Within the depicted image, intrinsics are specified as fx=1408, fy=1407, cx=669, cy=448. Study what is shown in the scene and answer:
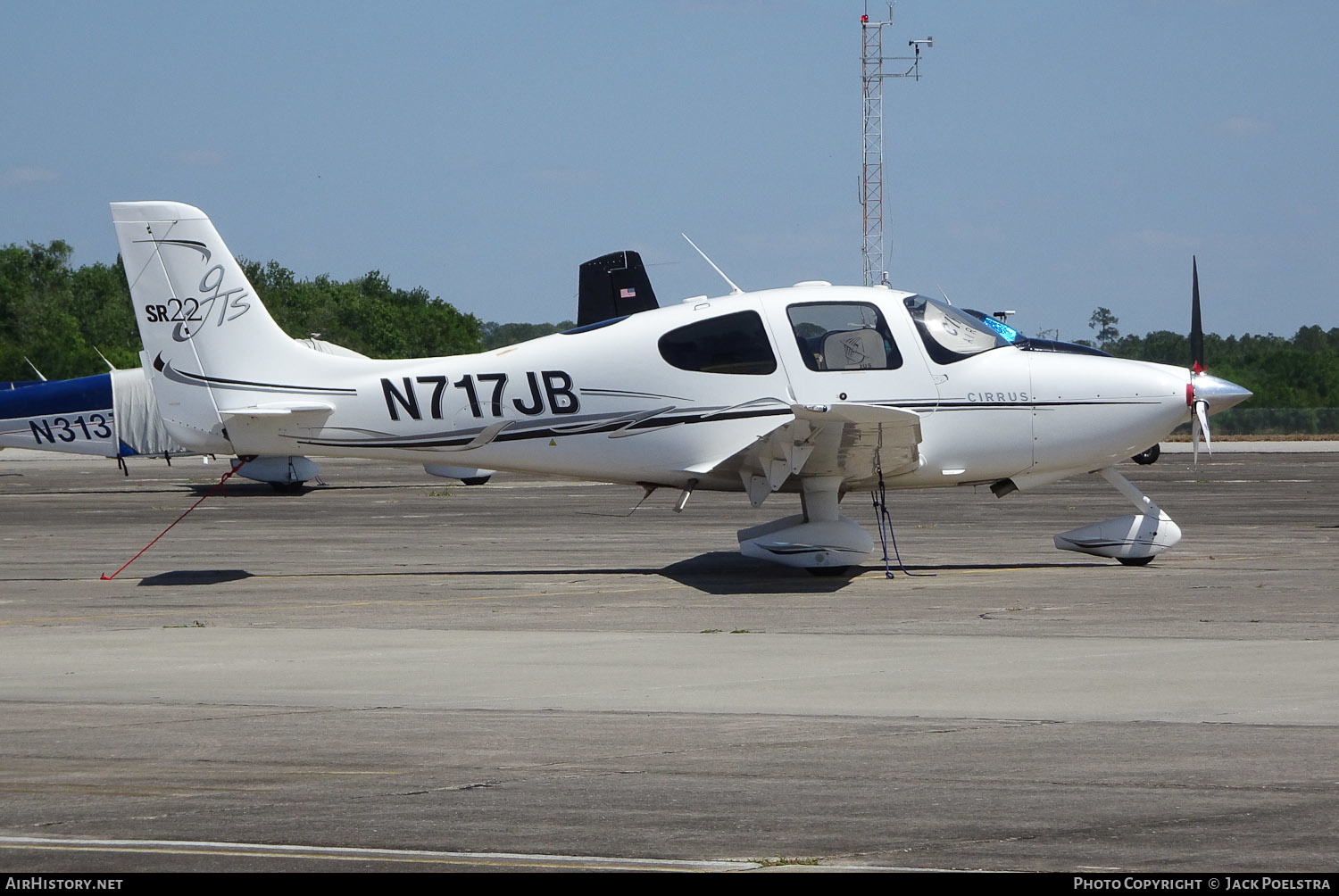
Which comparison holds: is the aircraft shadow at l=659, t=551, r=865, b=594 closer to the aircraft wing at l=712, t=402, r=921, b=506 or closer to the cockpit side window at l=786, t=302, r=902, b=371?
the aircraft wing at l=712, t=402, r=921, b=506

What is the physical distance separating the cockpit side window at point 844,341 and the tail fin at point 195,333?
16.0ft

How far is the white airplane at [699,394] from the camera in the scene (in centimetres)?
1380

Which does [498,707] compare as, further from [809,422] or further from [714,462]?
[714,462]

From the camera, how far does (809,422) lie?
12.8 meters

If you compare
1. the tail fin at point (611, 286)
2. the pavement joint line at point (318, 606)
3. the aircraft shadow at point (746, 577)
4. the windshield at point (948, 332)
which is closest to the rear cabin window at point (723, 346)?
the windshield at point (948, 332)

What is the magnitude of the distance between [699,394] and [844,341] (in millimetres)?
1523

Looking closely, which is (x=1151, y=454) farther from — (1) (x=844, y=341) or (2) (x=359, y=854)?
(2) (x=359, y=854)

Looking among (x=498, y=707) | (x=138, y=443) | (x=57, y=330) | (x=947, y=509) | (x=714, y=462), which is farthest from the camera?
(x=57, y=330)

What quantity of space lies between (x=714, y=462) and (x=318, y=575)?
15.3 ft

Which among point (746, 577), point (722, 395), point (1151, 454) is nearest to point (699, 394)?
point (722, 395)

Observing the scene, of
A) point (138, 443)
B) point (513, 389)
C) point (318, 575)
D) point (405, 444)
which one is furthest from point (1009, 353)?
point (138, 443)

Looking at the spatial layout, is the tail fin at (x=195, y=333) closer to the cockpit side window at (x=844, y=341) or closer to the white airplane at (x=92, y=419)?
the cockpit side window at (x=844, y=341)

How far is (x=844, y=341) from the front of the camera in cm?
1379

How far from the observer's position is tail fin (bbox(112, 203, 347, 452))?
14.1 metres
